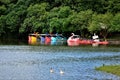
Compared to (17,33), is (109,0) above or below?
above

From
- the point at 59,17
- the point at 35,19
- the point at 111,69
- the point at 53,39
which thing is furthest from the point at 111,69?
the point at 35,19

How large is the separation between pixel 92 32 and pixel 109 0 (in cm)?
1036

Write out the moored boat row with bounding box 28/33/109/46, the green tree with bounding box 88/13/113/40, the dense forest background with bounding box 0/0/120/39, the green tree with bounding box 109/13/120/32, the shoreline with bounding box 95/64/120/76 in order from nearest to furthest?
1. the shoreline with bounding box 95/64/120/76
2. the moored boat row with bounding box 28/33/109/46
3. the green tree with bounding box 109/13/120/32
4. the green tree with bounding box 88/13/113/40
5. the dense forest background with bounding box 0/0/120/39

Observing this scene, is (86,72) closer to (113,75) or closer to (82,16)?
(113,75)

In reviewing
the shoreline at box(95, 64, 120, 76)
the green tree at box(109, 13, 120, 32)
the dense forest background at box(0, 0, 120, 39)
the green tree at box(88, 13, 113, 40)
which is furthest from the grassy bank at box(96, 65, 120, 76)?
the green tree at box(109, 13, 120, 32)

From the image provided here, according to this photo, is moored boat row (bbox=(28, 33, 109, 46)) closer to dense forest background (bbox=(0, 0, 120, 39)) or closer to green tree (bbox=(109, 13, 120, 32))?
dense forest background (bbox=(0, 0, 120, 39))

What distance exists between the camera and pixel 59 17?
399 feet

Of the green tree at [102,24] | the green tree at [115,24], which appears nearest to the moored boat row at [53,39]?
the green tree at [102,24]

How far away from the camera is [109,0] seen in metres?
116

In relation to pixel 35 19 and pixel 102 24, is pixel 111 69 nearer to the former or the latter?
pixel 102 24

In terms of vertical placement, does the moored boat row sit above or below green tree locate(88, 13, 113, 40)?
below

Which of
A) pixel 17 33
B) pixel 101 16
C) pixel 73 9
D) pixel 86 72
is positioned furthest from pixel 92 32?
pixel 86 72

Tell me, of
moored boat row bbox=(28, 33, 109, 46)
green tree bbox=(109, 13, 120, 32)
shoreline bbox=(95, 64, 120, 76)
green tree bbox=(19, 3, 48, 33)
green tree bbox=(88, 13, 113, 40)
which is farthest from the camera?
green tree bbox=(19, 3, 48, 33)

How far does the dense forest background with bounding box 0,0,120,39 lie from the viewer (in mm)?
111738
